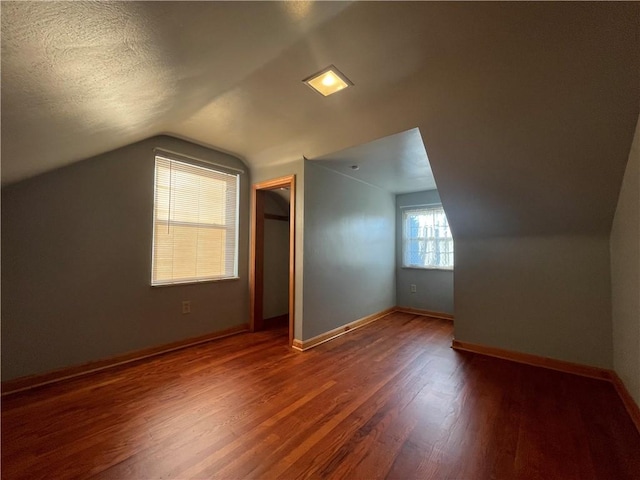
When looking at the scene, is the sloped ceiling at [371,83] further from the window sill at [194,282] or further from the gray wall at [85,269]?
the window sill at [194,282]

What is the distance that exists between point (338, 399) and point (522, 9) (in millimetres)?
2567

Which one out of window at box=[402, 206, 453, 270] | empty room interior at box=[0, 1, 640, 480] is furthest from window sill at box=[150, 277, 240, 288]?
window at box=[402, 206, 453, 270]

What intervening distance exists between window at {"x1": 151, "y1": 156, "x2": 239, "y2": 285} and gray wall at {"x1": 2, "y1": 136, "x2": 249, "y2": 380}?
0.12 metres

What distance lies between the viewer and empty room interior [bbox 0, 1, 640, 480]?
1.28 meters

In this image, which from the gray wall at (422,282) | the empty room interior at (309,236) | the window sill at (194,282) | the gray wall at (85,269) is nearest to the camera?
the empty room interior at (309,236)

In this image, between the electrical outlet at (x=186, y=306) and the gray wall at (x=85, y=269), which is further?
the electrical outlet at (x=186, y=306)

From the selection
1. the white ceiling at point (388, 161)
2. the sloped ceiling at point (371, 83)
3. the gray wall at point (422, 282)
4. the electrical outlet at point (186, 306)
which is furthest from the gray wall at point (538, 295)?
the electrical outlet at point (186, 306)

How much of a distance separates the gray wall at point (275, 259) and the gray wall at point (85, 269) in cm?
128

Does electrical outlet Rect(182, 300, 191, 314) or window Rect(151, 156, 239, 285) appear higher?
window Rect(151, 156, 239, 285)

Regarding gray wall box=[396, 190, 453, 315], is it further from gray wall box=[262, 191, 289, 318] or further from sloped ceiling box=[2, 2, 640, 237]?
gray wall box=[262, 191, 289, 318]

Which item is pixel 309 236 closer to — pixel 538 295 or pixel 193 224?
pixel 193 224

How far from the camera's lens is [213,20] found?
1.08 m

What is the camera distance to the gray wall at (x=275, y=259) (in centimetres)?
412

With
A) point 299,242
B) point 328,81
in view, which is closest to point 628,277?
point 328,81
